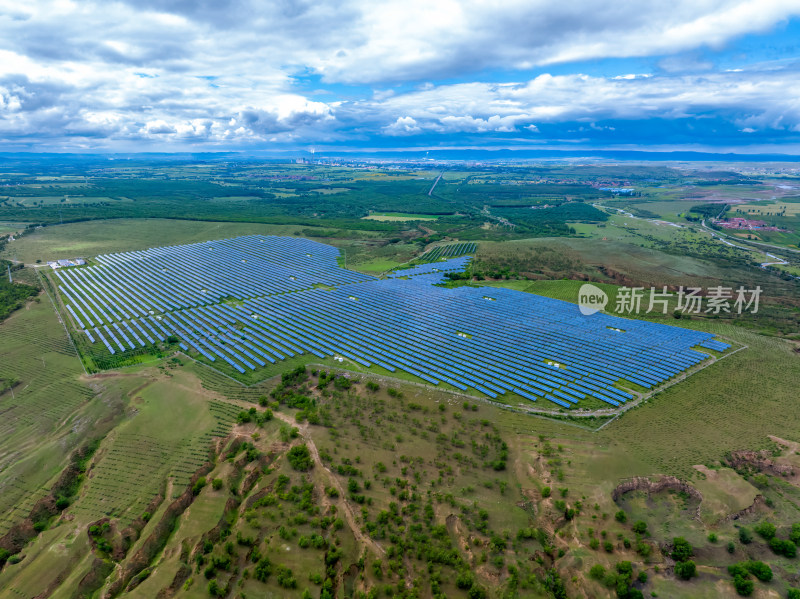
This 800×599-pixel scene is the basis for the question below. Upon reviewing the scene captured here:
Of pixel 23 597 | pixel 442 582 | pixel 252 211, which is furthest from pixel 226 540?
pixel 252 211

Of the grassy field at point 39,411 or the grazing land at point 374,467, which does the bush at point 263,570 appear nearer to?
the grazing land at point 374,467

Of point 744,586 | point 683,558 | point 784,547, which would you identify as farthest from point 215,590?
point 784,547

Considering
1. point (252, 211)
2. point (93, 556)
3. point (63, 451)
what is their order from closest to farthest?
point (93, 556) < point (63, 451) < point (252, 211)

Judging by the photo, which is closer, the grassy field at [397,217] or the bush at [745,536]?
the bush at [745,536]

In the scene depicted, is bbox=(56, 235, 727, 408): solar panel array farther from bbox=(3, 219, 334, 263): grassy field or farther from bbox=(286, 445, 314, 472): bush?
bbox=(3, 219, 334, 263): grassy field

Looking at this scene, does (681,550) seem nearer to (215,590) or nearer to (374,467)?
(374,467)

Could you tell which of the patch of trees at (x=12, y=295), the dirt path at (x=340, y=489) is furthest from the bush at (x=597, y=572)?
the patch of trees at (x=12, y=295)

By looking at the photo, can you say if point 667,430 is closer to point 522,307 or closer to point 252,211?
point 522,307
